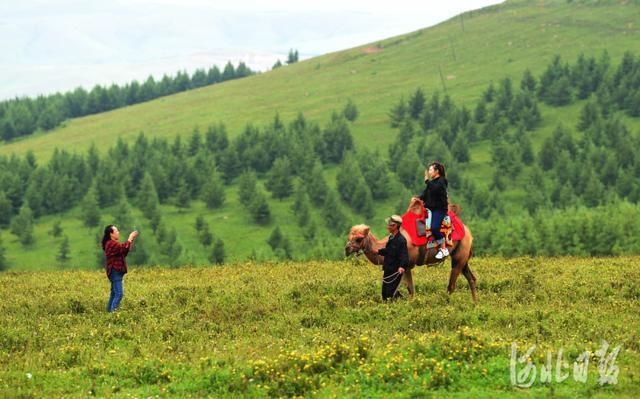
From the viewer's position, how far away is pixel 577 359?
16781 millimetres

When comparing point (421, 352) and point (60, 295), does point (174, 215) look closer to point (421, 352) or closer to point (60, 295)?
point (60, 295)

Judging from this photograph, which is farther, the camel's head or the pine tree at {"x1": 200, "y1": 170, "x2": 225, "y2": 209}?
the pine tree at {"x1": 200, "y1": 170, "x2": 225, "y2": 209}

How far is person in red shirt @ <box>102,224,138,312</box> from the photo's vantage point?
23156 mm

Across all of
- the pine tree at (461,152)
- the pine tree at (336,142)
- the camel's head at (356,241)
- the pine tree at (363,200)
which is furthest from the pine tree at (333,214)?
the camel's head at (356,241)

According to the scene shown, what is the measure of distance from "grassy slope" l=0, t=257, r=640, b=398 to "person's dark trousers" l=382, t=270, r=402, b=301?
623mm

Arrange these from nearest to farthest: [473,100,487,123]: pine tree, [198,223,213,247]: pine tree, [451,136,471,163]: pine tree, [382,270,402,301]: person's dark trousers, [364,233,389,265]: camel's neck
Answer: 1. [382,270,402,301]: person's dark trousers
2. [364,233,389,265]: camel's neck
3. [198,223,213,247]: pine tree
4. [451,136,471,163]: pine tree
5. [473,100,487,123]: pine tree

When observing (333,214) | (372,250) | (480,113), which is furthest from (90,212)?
(372,250)

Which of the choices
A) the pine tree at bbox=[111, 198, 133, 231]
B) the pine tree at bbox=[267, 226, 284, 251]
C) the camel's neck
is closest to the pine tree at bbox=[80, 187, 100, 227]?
the pine tree at bbox=[111, 198, 133, 231]

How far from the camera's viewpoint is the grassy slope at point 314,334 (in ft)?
52.5

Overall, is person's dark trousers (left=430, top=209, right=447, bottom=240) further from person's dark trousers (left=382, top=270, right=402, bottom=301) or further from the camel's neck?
the camel's neck

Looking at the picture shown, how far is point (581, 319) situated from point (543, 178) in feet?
461

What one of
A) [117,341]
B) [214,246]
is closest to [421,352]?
[117,341]

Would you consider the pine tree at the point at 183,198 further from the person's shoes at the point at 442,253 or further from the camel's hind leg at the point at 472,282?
the person's shoes at the point at 442,253

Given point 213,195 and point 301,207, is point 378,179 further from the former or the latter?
Result: point 213,195
